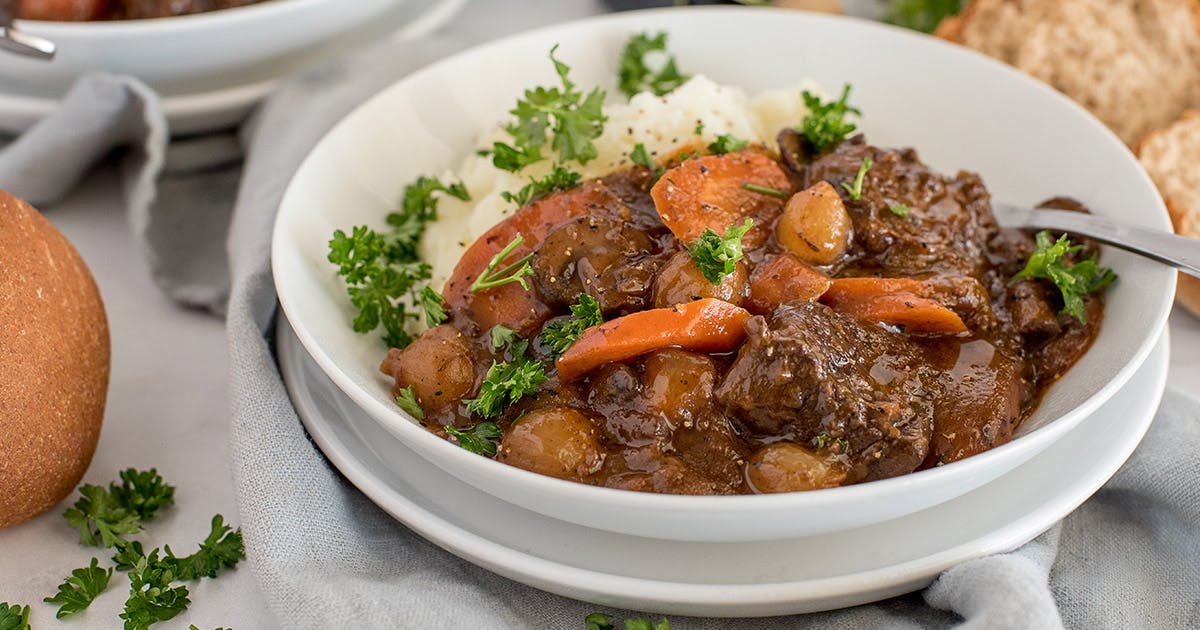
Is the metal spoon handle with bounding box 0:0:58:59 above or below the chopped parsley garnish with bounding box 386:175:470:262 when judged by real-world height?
above

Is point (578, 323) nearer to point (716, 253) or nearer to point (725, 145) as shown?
point (716, 253)

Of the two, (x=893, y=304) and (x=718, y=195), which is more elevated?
(x=718, y=195)

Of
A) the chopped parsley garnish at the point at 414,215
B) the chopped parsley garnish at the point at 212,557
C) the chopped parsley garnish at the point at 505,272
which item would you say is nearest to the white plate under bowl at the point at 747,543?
the chopped parsley garnish at the point at 212,557

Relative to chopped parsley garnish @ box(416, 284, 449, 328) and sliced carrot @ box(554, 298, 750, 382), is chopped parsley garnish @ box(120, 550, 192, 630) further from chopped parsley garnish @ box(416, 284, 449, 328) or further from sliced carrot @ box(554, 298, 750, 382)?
sliced carrot @ box(554, 298, 750, 382)

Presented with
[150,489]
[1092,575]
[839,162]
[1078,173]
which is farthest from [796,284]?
[150,489]

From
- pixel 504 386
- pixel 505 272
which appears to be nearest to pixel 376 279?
pixel 505 272

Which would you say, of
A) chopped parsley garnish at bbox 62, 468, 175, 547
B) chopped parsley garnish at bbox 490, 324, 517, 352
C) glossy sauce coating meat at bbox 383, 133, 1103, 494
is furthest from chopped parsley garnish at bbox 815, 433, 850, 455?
chopped parsley garnish at bbox 62, 468, 175, 547
